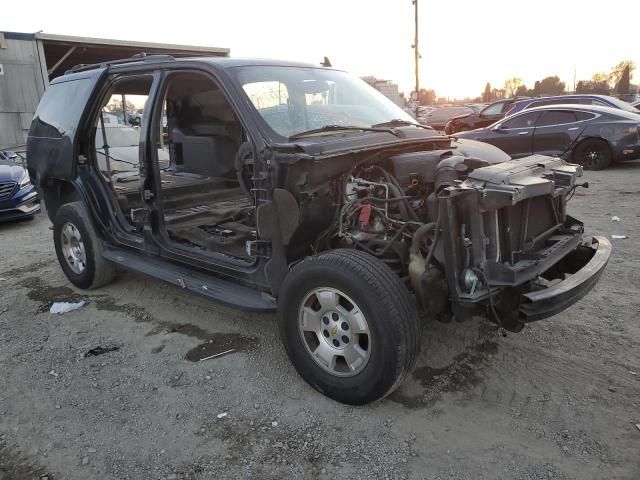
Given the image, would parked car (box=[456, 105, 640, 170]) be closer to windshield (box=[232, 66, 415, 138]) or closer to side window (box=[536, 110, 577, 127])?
side window (box=[536, 110, 577, 127])

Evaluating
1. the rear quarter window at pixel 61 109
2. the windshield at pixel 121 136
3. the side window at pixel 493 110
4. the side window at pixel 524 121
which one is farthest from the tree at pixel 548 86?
the rear quarter window at pixel 61 109

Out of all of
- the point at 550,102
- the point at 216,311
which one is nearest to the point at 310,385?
the point at 216,311

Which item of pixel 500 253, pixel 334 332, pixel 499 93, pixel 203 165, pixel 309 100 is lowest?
pixel 334 332

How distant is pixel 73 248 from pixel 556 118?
1016cm

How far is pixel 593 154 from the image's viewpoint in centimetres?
1094

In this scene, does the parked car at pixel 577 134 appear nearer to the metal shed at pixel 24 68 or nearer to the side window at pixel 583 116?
the side window at pixel 583 116

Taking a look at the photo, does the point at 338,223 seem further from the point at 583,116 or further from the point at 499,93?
the point at 499,93

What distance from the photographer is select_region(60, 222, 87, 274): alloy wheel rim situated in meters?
4.93

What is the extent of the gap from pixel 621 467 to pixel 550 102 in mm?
12731

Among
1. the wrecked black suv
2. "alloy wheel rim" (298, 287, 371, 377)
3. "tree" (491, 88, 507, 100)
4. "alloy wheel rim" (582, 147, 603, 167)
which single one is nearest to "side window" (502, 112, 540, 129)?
"alloy wheel rim" (582, 147, 603, 167)

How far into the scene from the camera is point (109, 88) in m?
4.50

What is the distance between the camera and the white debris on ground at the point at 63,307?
458 cm

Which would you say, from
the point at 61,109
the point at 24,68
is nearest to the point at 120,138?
the point at 61,109

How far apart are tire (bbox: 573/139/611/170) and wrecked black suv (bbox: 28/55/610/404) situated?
328 inches
